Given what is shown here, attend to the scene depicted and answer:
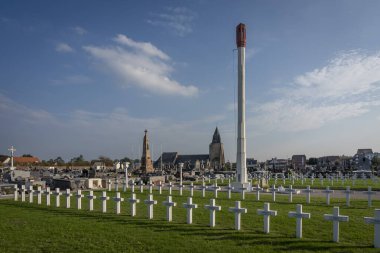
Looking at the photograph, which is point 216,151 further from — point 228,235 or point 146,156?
point 228,235

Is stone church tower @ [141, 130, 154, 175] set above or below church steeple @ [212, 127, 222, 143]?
below

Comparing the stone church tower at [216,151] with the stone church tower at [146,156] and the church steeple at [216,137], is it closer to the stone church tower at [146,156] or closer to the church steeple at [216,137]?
the church steeple at [216,137]

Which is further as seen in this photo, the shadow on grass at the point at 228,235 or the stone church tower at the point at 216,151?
the stone church tower at the point at 216,151

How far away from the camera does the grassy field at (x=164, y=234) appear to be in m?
8.75

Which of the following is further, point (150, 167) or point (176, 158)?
point (176, 158)

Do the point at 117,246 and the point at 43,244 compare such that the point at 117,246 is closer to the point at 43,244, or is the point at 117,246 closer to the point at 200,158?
the point at 43,244

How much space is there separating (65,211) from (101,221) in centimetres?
345

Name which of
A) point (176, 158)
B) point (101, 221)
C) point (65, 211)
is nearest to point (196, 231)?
point (101, 221)

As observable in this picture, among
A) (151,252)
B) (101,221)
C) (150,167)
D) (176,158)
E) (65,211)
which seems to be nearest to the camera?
(151,252)

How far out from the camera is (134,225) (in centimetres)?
1172

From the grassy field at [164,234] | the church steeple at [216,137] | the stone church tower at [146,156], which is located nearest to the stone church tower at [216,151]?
the church steeple at [216,137]

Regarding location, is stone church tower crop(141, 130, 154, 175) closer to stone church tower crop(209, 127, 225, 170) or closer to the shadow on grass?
the shadow on grass

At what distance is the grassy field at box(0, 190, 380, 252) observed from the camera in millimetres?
8750

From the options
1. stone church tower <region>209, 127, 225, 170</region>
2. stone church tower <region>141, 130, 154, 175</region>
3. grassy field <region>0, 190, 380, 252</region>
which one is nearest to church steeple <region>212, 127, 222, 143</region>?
stone church tower <region>209, 127, 225, 170</region>
